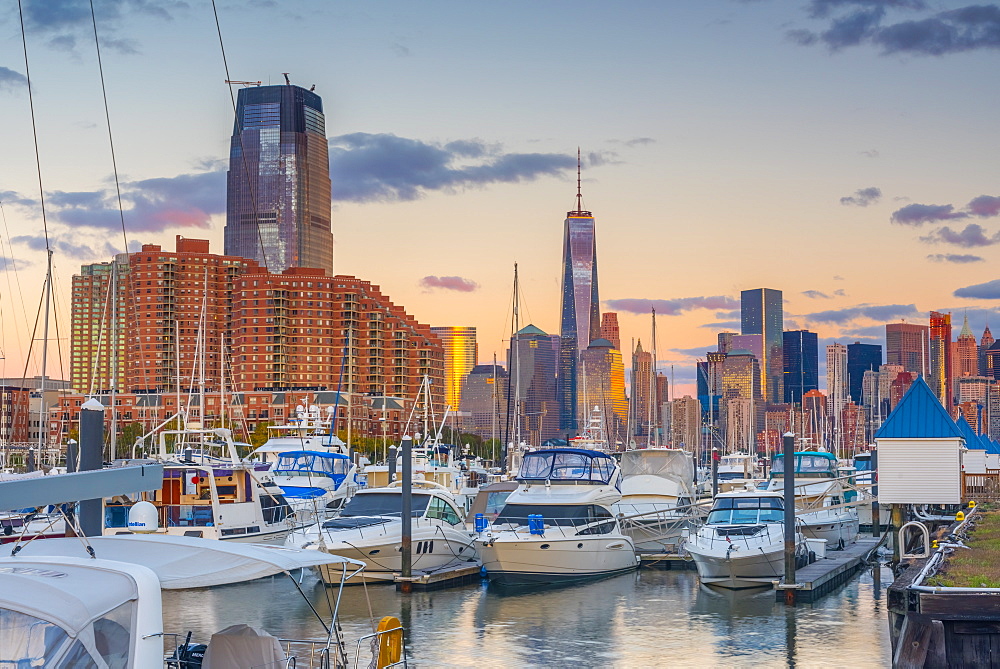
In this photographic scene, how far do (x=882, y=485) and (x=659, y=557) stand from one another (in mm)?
9445

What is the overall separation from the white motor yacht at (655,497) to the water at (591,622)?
6.35 metres

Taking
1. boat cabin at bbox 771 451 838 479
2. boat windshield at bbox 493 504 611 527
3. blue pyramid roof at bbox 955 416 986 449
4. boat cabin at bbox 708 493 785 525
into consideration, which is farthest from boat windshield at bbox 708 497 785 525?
blue pyramid roof at bbox 955 416 986 449

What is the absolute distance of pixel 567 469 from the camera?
35500 mm

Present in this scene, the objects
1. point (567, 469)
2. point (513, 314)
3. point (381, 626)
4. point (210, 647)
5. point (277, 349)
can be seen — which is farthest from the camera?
point (277, 349)

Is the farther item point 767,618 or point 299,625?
point 767,618

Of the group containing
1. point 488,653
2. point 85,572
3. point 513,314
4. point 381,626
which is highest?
point 513,314

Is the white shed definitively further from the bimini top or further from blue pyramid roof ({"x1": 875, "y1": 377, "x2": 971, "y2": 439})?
the bimini top

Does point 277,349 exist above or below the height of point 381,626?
above

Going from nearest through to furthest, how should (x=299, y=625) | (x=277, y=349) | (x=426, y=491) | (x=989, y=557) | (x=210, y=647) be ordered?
1. (x=210, y=647)
2. (x=989, y=557)
3. (x=299, y=625)
4. (x=426, y=491)
5. (x=277, y=349)

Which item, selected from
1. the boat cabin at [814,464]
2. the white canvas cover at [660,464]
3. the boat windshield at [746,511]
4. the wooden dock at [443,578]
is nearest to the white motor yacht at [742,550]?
the boat windshield at [746,511]

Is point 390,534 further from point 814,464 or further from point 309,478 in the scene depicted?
point 814,464

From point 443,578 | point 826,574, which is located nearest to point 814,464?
point 826,574

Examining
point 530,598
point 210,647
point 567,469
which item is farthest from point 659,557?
point 210,647

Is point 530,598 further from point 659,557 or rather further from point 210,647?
point 210,647
